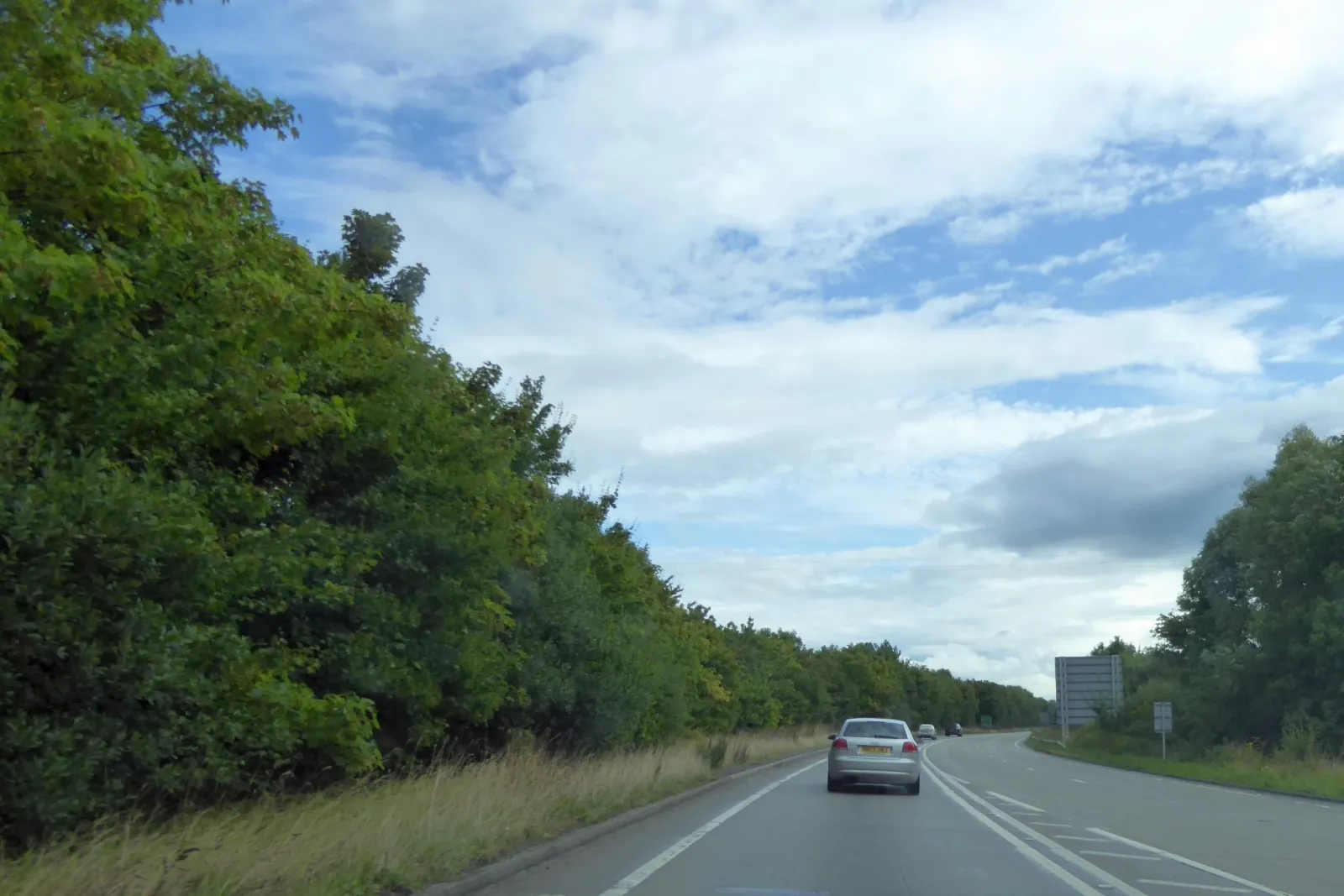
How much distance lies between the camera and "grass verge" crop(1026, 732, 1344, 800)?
30.6 meters

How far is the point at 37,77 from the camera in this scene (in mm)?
8125

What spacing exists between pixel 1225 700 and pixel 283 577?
49.1 m

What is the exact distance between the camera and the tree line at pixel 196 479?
824 centimetres

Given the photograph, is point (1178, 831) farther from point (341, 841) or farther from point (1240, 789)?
point (1240, 789)

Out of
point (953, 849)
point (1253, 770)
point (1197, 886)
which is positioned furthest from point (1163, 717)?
point (1197, 886)

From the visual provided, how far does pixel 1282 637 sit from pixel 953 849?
1563 inches

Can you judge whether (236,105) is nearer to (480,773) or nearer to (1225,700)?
(480,773)

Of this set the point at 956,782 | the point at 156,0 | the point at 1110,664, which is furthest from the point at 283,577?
the point at 1110,664

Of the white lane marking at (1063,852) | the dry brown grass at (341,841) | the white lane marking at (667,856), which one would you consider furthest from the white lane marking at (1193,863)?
the dry brown grass at (341,841)

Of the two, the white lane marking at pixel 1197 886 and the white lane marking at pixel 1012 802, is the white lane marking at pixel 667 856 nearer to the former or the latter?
the white lane marking at pixel 1197 886

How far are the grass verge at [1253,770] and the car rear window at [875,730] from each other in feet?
33.7

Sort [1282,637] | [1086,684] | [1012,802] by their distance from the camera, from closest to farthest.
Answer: [1012,802]
[1282,637]
[1086,684]

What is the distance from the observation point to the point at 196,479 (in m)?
12.3

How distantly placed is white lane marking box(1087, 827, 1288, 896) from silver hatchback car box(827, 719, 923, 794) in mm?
7292
